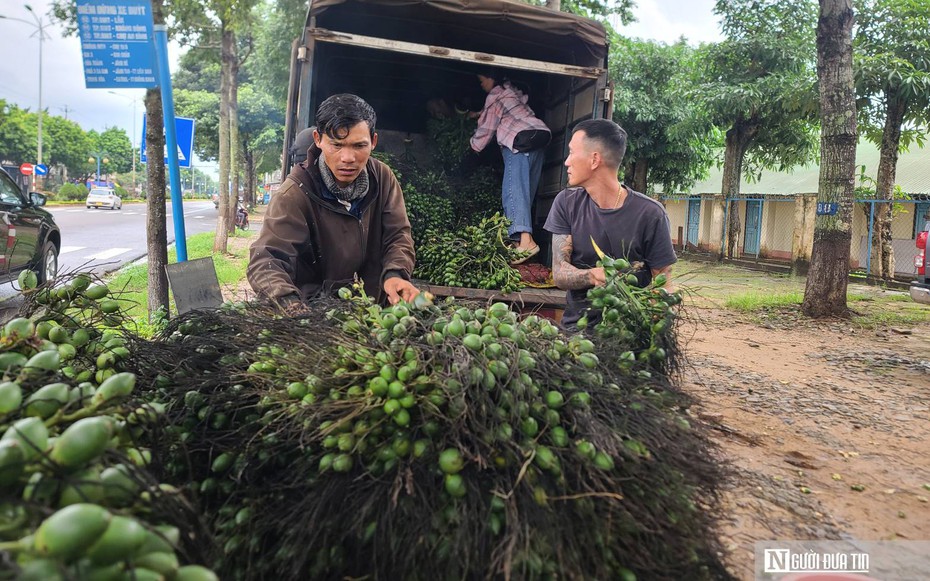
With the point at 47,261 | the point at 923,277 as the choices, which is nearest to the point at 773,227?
the point at 923,277

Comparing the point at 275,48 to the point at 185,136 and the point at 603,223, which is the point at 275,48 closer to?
the point at 185,136

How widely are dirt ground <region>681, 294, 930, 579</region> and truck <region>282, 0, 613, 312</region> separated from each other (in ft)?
5.54

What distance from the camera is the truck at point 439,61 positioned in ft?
15.4

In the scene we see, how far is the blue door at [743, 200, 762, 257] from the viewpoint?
63.7ft

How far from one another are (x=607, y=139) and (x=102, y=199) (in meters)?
39.9

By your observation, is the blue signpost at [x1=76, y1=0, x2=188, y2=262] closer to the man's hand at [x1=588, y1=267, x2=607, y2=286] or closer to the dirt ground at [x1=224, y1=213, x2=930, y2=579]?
the dirt ground at [x1=224, y1=213, x2=930, y2=579]

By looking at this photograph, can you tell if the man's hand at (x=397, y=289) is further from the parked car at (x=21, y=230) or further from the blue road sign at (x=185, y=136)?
the blue road sign at (x=185, y=136)

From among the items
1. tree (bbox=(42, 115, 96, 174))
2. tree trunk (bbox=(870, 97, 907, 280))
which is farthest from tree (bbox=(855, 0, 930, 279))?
tree (bbox=(42, 115, 96, 174))

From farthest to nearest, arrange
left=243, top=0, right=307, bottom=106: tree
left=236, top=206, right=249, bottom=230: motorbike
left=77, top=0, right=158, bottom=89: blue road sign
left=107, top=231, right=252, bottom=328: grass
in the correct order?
left=236, top=206, right=249, bottom=230: motorbike, left=243, top=0, right=307, bottom=106: tree, left=107, top=231, right=252, bottom=328: grass, left=77, top=0, right=158, bottom=89: blue road sign

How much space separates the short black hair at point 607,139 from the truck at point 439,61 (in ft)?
4.45

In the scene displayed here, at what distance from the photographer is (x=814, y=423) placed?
4.37 meters

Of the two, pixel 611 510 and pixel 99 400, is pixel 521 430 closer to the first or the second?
pixel 611 510

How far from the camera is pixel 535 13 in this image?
479cm

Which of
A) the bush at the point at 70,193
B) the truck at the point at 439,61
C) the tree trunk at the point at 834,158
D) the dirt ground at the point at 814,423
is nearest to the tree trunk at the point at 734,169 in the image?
the tree trunk at the point at 834,158
